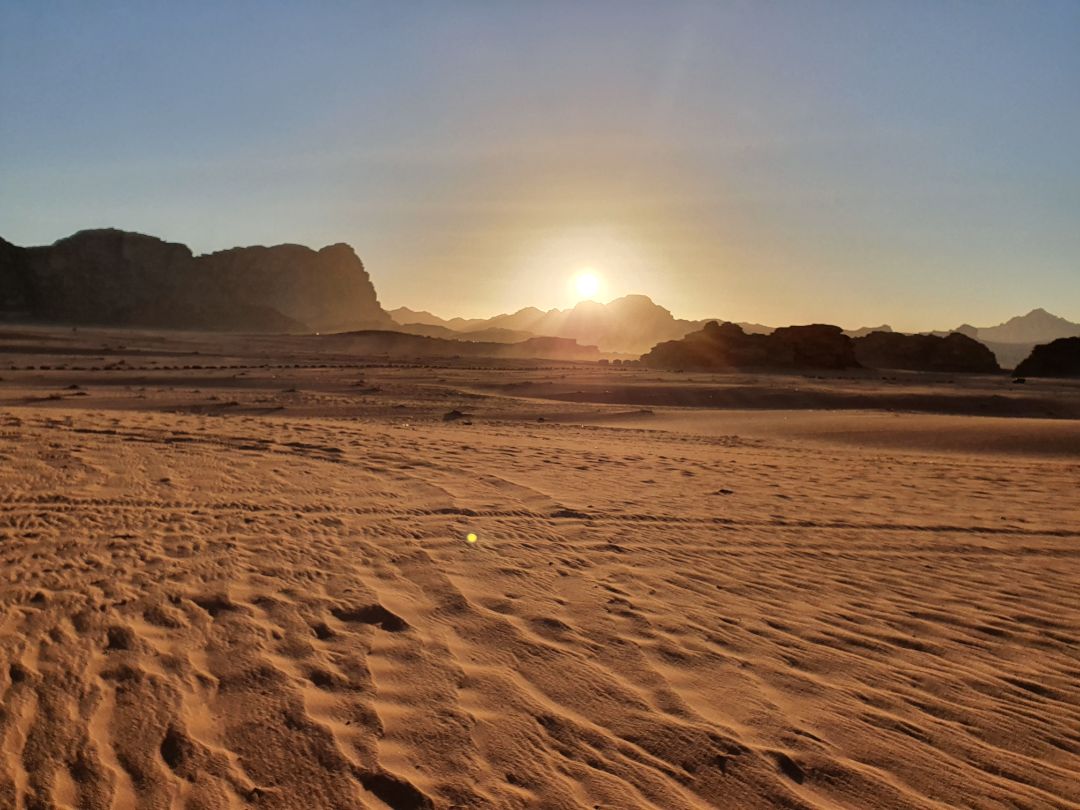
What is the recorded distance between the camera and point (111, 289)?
357ft

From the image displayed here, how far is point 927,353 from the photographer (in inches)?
2516

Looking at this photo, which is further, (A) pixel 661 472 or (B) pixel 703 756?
(A) pixel 661 472

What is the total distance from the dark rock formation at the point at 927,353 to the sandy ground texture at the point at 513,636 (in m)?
60.9

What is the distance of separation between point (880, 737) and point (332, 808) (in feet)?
8.16

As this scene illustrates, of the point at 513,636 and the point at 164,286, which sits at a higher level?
the point at 164,286

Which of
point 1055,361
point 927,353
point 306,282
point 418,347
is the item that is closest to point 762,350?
point 927,353

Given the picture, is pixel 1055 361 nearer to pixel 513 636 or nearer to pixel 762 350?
pixel 762 350

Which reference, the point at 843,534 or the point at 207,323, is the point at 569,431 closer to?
the point at 843,534

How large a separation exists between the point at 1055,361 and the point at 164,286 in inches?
5119

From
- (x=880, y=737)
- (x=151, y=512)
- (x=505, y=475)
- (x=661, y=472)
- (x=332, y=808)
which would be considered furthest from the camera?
(x=661, y=472)

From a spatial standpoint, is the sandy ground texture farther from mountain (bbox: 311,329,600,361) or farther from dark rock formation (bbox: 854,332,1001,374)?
dark rock formation (bbox: 854,332,1001,374)

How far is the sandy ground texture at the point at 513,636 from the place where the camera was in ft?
9.00

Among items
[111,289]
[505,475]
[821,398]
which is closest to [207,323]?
[111,289]


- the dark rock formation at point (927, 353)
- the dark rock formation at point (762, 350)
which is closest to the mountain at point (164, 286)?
the dark rock formation at point (762, 350)
